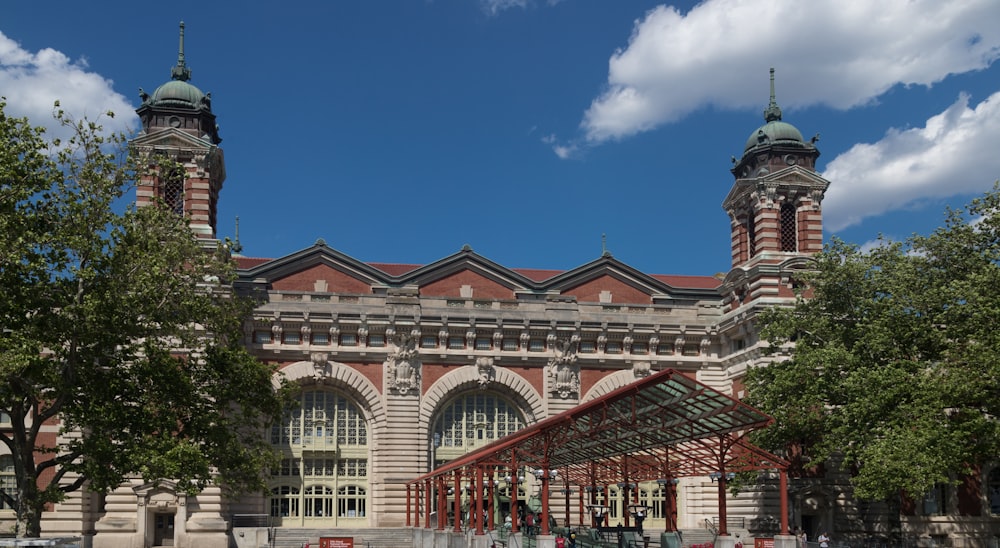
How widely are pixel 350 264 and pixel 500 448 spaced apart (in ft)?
83.1

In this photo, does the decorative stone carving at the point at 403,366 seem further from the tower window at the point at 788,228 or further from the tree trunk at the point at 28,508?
the tree trunk at the point at 28,508

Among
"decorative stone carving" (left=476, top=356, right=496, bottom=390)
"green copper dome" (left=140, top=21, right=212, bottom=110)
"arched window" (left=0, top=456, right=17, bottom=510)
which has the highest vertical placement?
"green copper dome" (left=140, top=21, right=212, bottom=110)

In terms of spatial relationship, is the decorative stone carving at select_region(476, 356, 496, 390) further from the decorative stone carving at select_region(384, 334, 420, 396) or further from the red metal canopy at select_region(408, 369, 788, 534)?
the red metal canopy at select_region(408, 369, 788, 534)

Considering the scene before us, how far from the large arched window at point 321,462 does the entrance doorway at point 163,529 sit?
5.72 metres

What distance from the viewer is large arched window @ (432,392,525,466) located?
199 ft

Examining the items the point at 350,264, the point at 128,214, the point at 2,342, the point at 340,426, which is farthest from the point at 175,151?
the point at 2,342

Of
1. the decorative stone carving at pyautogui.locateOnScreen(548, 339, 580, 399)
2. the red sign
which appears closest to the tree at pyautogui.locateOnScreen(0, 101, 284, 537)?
the red sign

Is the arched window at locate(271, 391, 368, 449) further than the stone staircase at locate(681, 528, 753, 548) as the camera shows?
Yes

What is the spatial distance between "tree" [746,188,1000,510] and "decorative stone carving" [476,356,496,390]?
15.1 m

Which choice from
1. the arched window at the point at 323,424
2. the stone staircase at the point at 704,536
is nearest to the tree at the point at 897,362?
the stone staircase at the point at 704,536

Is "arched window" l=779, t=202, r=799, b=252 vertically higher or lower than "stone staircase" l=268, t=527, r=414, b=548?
higher

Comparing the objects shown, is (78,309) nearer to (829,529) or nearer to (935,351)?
(935,351)

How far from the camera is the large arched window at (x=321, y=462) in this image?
58.6 m

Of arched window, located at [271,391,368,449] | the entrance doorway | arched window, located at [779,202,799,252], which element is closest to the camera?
the entrance doorway
